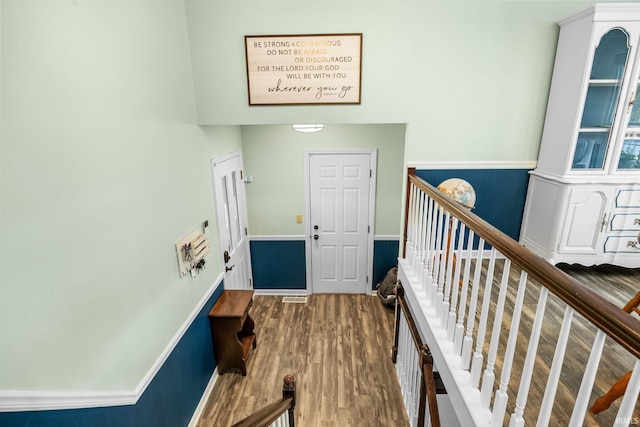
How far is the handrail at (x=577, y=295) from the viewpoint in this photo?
808mm

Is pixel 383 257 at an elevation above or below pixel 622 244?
below

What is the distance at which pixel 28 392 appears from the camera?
133cm

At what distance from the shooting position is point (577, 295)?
954 mm

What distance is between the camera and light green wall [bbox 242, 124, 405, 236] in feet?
14.2

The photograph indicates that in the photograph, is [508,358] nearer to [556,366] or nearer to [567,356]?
[556,366]

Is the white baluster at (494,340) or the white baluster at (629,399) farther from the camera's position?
the white baluster at (494,340)

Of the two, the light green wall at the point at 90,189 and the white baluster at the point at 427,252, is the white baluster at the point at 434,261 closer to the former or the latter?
the white baluster at the point at 427,252

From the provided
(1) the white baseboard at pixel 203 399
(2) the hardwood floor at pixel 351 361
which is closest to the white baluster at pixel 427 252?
(2) the hardwood floor at pixel 351 361

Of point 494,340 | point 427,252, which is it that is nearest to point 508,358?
point 494,340

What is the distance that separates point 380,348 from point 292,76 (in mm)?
3126

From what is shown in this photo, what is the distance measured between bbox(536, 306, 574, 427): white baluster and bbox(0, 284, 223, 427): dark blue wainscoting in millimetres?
1950

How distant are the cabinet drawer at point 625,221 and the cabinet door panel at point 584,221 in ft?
0.34

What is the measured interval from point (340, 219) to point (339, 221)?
0.11 ft

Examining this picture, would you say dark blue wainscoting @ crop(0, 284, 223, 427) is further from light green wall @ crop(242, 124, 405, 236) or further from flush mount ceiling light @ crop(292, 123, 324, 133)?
flush mount ceiling light @ crop(292, 123, 324, 133)
